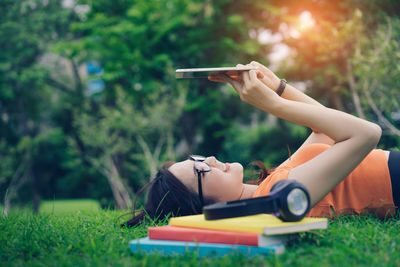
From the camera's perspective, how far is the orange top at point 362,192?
2.37 m

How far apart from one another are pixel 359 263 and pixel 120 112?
13510 millimetres

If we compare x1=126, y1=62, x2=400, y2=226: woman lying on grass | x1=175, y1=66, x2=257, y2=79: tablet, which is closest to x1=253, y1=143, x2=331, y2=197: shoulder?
x1=126, y1=62, x2=400, y2=226: woman lying on grass

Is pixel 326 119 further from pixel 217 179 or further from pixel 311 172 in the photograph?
pixel 217 179

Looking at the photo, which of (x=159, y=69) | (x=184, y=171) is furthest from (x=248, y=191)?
(x=159, y=69)

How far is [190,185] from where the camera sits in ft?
8.57

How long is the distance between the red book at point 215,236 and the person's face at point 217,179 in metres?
0.72

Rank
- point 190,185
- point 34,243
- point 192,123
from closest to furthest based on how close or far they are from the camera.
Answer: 1. point 34,243
2. point 190,185
3. point 192,123

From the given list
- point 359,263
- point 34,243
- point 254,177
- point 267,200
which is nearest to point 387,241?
point 359,263

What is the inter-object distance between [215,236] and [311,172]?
2.33ft

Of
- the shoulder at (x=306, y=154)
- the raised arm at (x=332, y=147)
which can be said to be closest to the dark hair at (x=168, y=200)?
the shoulder at (x=306, y=154)

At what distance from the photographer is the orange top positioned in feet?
7.76

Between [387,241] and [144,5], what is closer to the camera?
[387,241]

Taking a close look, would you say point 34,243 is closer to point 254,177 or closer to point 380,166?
point 254,177

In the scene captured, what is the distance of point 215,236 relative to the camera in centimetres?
168
